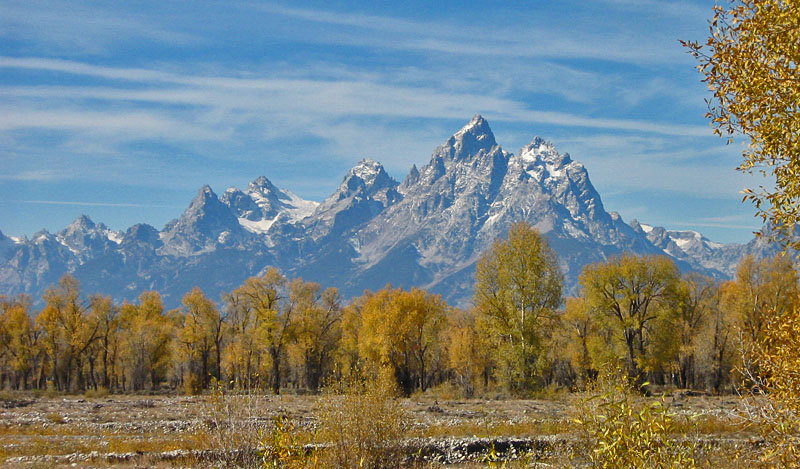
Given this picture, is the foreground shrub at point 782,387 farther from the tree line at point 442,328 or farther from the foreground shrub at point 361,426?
the tree line at point 442,328

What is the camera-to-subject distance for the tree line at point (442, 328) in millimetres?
42969

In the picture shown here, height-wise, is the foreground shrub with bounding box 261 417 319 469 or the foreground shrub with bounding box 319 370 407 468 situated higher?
the foreground shrub with bounding box 261 417 319 469

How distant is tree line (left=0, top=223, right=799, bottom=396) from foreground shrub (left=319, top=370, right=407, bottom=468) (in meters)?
26.3

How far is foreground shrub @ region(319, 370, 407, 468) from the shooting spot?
15.4 metres

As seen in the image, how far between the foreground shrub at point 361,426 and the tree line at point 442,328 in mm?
26313

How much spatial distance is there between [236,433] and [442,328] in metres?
59.4

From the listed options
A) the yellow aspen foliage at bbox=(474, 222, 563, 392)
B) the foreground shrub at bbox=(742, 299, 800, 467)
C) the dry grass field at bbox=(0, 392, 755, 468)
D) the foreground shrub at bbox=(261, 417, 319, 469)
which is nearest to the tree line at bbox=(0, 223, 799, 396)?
the yellow aspen foliage at bbox=(474, 222, 563, 392)

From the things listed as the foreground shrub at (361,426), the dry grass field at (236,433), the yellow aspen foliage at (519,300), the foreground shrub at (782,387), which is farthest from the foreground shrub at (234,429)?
the yellow aspen foliage at (519,300)

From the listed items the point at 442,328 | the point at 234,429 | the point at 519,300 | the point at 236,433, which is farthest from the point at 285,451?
the point at 442,328

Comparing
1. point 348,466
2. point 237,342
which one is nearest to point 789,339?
point 348,466

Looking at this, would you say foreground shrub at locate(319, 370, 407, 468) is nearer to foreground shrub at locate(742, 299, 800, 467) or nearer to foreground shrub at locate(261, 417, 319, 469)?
foreground shrub at locate(261, 417, 319, 469)

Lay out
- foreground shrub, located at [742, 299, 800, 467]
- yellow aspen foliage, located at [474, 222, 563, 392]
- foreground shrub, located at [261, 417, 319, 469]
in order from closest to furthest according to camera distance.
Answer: foreground shrub, located at [742, 299, 800, 467]
foreground shrub, located at [261, 417, 319, 469]
yellow aspen foliage, located at [474, 222, 563, 392]

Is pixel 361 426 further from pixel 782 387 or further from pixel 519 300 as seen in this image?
pixel 519 300

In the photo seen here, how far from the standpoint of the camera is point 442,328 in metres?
72.9
